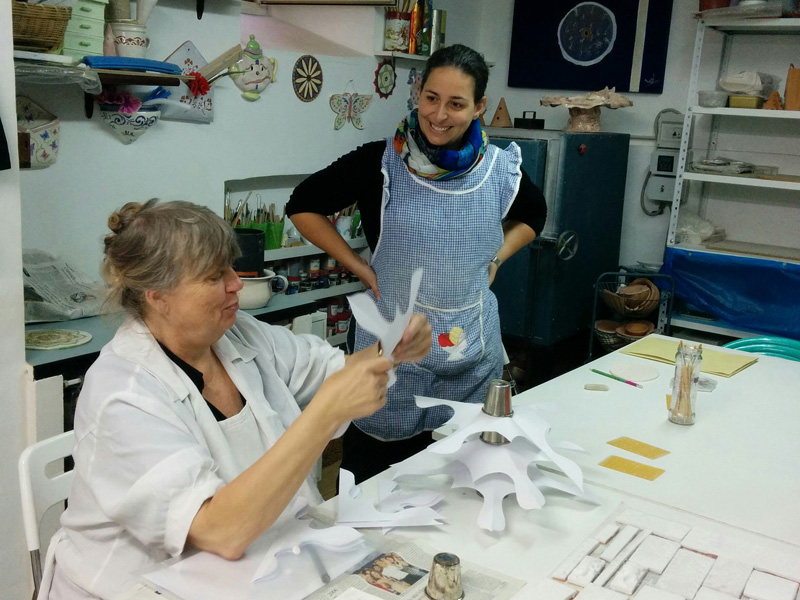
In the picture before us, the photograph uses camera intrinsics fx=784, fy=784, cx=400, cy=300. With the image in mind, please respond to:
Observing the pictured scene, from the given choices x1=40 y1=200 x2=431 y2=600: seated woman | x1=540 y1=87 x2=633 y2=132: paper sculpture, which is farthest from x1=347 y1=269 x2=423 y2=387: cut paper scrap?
x1=540 y1=87 x2=633 y2=132: paper sculpture

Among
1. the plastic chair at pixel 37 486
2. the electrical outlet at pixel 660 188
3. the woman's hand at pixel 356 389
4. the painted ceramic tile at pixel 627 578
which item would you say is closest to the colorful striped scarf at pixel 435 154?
the woman's hand at pixel 356 389

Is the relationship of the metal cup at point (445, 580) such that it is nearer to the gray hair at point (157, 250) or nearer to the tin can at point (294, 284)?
the gray hair at point (157, 250)

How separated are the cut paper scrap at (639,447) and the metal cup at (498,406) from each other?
43 cm

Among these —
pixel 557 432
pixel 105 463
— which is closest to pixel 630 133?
pixel 557 432

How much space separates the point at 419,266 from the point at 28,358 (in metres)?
1.12

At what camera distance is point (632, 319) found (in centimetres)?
418

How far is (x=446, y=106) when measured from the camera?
2.24 meters

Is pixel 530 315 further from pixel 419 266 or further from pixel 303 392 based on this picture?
pixel 303 392

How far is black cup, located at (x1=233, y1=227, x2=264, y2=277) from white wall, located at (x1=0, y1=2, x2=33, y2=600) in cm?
86

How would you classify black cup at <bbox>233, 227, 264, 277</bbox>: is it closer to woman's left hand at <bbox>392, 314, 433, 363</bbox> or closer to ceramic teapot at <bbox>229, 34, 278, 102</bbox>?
ceramic teapot at <bbox>229, 34, 278, 102</bbox>

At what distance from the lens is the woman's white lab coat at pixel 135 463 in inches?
48.6

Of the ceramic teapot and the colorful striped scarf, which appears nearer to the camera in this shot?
the colorful striped scarf

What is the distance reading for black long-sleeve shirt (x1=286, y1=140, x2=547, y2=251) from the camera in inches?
94.1

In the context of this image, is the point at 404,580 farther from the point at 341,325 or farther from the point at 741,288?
the point at 741,288
